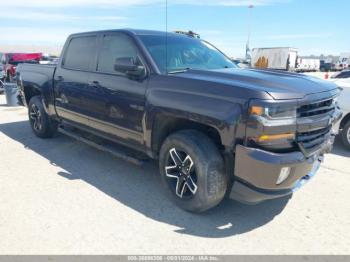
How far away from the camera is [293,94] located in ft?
9.77

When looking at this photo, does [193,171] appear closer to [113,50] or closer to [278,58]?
[113,50]

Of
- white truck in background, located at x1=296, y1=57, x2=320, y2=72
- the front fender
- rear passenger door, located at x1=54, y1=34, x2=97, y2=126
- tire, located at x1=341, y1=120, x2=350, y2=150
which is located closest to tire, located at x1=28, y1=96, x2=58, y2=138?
rear passenger door, located at x1=54, y1=34, x2=97, y2=126

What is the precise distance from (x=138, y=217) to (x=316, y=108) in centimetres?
214

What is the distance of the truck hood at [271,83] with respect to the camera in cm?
297

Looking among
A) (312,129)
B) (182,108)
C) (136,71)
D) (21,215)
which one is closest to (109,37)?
(136,71)

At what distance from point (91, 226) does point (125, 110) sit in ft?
4.84

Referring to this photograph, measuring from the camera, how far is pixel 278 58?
41.2 meters

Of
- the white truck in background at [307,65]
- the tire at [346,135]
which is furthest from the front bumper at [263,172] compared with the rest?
the white truck in background at [307,65]

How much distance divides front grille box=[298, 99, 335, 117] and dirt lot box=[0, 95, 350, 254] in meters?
1.16

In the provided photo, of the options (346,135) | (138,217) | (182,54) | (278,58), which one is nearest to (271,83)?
(182,54)

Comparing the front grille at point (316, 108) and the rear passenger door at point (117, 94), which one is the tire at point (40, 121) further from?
the front grille at point (316, 108)

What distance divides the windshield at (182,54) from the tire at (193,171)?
36.9 inches

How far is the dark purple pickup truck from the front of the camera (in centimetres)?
290

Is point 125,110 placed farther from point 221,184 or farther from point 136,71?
point 221,184
